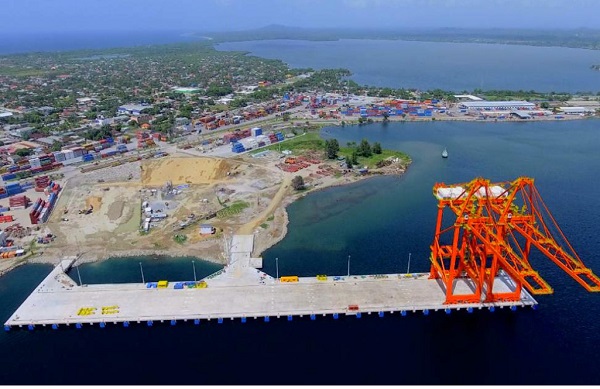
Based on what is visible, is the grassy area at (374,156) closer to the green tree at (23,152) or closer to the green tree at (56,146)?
the green tree at (56,146)

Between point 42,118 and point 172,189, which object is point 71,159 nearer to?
point 172,189

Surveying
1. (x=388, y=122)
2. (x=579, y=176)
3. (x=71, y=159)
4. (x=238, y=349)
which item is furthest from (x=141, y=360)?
(x=388, y=122)

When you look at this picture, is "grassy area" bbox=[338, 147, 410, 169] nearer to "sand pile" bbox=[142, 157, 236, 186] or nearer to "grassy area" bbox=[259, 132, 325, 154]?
"grassy area" bbox=[259, 132, 325, 154]

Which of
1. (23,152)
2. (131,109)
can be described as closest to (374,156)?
(23,152)

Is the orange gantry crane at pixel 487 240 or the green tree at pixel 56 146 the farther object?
the green tree at pixel 56 146

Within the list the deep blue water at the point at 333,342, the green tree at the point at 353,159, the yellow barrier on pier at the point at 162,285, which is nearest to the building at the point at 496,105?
Result: the green tree at the point at 353,159

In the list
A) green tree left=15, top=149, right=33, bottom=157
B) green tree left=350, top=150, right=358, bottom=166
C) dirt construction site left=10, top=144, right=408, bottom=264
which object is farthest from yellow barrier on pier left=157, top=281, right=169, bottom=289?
green tree left=15, top=149, right=33, bottom=157
